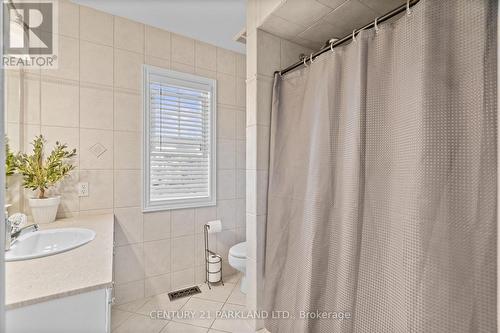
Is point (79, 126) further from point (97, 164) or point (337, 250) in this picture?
point (337, 250)

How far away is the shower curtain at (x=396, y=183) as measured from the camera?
0.73 metres

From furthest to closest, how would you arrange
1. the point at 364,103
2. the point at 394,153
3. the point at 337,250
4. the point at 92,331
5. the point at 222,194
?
the point at 222,194 < the point at 337,250 < the point at 364,103 < the point at 394,153 < the point at 92,331

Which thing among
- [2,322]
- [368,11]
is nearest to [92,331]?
[2,322]

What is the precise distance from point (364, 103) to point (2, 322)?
1267 millimetres

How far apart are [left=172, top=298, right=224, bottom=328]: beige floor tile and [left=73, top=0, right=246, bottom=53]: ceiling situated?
2.43 m

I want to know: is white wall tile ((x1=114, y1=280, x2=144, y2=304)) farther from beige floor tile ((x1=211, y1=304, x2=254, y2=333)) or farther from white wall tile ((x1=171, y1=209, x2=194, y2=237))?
beige floor tile ((x1=211, y1=304, x2=254, y2=333))

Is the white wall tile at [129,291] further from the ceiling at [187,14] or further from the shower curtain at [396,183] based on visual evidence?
the ceiling at [187,14]

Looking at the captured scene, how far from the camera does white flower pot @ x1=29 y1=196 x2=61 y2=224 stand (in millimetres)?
1495

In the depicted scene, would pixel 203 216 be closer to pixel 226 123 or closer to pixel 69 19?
pixel 226 123

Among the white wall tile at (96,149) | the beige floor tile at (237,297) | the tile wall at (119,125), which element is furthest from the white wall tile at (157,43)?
the beige floor tile at (237,297)

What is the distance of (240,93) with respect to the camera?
2.50 metres

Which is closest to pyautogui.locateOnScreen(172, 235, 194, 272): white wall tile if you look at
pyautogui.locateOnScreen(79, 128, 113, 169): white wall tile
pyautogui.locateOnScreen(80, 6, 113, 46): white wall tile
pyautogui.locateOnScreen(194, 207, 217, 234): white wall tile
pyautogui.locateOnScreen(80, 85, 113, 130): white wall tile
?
pyautogui.locateOnScreen(194, 207, 217, 234): white wall tile

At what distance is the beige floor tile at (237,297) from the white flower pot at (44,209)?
1.53 meters

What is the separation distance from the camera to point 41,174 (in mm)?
1549
